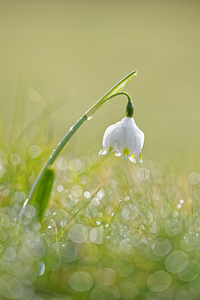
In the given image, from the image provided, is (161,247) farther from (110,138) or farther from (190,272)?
(110,138)

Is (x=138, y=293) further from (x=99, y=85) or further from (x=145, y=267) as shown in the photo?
(x=99, y=85)

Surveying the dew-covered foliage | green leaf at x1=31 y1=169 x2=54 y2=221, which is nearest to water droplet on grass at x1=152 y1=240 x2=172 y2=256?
the dew-covered foliage

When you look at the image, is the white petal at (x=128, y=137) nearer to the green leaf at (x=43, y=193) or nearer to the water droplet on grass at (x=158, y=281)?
the green leaf at (x=43, y=193)

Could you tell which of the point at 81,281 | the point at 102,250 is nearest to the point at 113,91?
the point at 102,250

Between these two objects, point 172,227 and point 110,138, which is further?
point 110,138

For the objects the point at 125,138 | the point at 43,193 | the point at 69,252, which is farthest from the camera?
the point at 125,138

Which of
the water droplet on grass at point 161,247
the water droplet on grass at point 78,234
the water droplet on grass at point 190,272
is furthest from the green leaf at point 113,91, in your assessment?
the water droplet on grass at point 190,272
